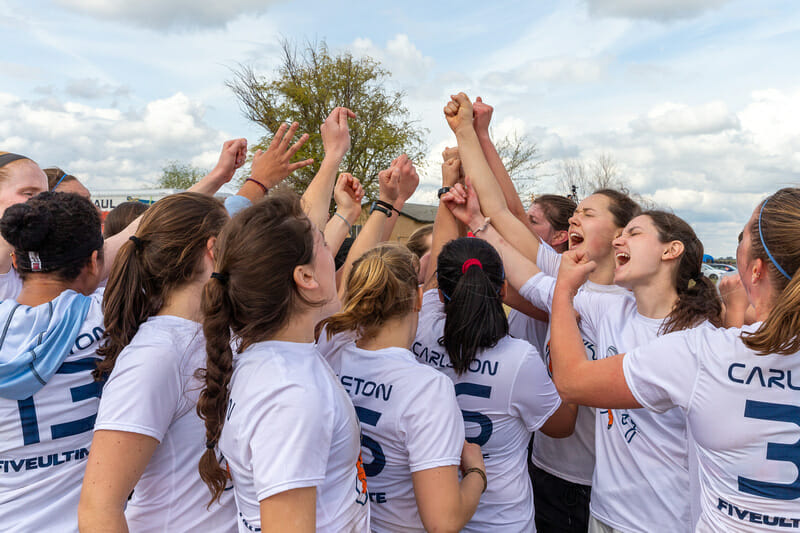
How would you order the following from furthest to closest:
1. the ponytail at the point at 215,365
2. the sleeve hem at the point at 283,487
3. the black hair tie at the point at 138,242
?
1. the black hair tie at the point at 138,242
2. the ponytail at the point at 215,365
3. the sleeve hem at the point at 283,487

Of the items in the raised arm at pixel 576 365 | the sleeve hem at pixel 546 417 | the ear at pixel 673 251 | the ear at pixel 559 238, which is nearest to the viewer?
the raised arm at pixel 576 365

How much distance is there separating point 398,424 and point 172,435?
0.80 meters

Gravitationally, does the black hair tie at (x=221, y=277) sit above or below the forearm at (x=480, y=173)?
below

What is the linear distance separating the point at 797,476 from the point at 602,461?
1.01 metres

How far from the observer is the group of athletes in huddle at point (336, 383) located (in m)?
1.61

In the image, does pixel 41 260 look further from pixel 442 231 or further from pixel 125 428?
pixel 442 231

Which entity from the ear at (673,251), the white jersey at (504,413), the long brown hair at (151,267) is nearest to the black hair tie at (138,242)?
the long brown hair at (151,267)

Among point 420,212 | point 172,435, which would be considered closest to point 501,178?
point 172,435

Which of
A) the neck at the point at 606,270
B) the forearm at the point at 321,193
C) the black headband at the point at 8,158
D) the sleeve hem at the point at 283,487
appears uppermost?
the black headband at the point at 8,158

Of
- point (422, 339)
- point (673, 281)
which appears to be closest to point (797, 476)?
point (673, 281)

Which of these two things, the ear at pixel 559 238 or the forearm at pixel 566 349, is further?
the ear at pixel 559 238

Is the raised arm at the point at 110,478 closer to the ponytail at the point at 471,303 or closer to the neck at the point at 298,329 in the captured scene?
the neck at the point at 298,329

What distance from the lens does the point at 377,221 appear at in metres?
3.45

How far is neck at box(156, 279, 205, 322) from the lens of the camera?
6.40ft
